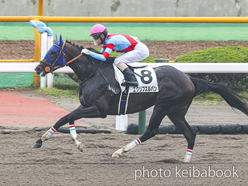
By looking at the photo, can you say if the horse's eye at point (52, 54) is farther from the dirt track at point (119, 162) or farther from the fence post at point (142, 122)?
the fence post at point (142, 122)

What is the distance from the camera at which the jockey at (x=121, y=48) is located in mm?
4762

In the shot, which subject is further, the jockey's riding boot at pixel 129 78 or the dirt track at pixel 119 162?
the jockey's riding boot at pixel 129 78

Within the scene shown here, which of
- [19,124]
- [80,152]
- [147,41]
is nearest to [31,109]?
[19,124]

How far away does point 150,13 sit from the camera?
13.1 metres

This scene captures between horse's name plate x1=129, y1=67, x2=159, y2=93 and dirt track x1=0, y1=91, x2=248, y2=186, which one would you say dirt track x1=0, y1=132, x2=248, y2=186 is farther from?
horse's name plate x1=129, y1=67, x2=159, y2=93

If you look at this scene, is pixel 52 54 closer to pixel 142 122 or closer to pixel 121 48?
pixel 121 48

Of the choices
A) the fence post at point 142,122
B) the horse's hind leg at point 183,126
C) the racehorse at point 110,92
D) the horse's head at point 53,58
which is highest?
the horse's head at point 53,58

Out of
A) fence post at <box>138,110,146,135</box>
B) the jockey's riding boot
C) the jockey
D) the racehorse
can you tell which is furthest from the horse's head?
fence post at <box>138,110,146,135</box>

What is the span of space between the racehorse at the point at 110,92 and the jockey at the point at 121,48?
0.15 meters

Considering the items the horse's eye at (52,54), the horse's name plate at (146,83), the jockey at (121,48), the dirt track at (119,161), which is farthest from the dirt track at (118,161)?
the horse's eye at (52,54)

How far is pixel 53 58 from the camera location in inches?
189

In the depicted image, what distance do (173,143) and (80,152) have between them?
1360 millimetres

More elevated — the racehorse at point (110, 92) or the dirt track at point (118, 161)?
the racehorse at point (110, 92)

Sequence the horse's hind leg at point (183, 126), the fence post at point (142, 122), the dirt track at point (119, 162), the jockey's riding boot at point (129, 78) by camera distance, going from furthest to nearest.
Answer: the fence post at point (142, 122), the horse's hind leg at point (183, 126), the jockey's riding boot at point (129, 78), the dirt track at point (119, 162)
